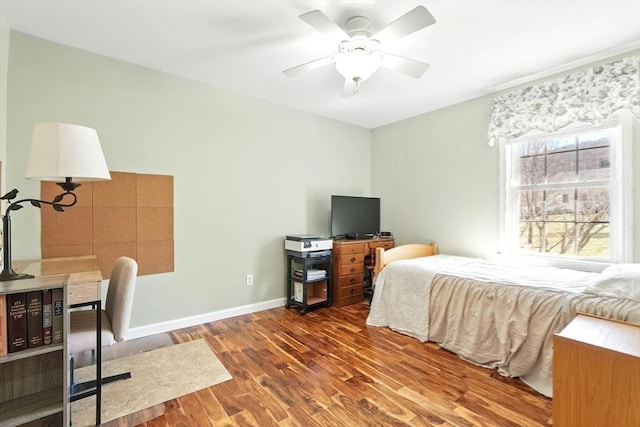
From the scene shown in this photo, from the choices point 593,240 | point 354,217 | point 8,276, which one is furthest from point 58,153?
point 593,240

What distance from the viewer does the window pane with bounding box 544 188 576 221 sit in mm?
2797

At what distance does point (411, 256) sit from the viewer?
11.4 ft

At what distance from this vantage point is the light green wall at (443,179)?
3.30m

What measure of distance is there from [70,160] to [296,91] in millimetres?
2215

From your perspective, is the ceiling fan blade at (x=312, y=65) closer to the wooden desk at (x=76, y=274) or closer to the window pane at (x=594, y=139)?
the wooden desk at (x=76, y=274)

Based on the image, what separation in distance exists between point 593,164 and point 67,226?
14.9ft

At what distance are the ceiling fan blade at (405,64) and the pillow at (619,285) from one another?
1.83 metres

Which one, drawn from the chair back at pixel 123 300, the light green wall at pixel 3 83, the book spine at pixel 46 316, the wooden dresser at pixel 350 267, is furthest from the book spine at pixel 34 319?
the wooden dresser at pixel 350 267

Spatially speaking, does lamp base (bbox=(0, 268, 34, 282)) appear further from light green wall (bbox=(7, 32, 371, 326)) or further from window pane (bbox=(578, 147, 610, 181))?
window pane (bbox=(578, 147, 610, 181))

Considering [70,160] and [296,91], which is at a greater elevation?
[296,91]

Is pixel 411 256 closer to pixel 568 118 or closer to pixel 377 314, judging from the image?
pixel 377 314

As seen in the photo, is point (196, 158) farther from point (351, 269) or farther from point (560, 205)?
point (560, 205)

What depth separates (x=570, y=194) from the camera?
280 centimetres

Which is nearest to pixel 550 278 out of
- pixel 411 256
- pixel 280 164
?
pixel 411 256
